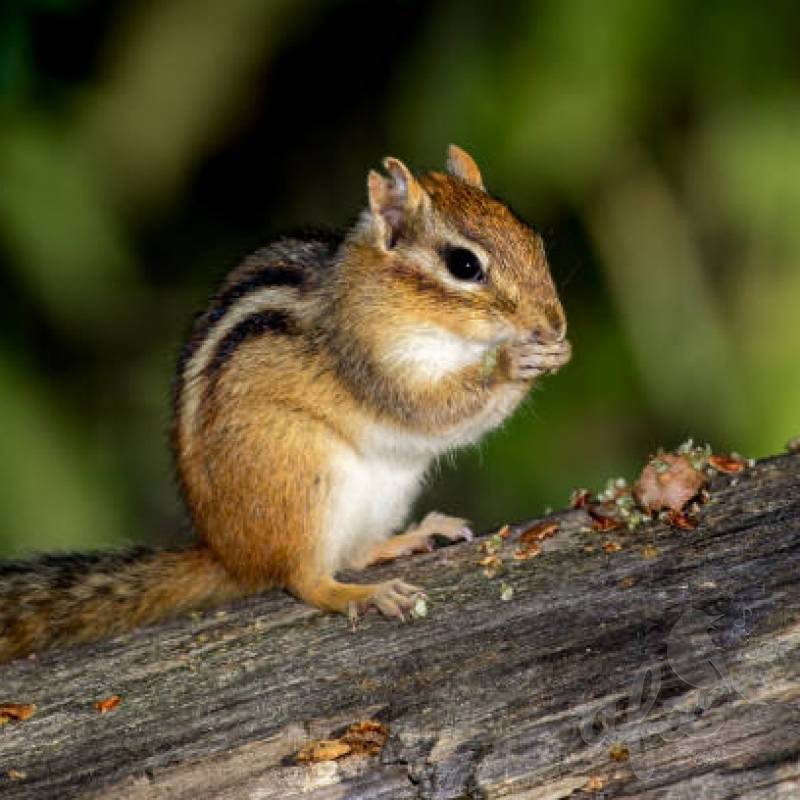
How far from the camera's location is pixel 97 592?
10.6 ft

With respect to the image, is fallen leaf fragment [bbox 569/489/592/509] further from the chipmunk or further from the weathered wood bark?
the chipmunk

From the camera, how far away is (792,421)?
13.7ft

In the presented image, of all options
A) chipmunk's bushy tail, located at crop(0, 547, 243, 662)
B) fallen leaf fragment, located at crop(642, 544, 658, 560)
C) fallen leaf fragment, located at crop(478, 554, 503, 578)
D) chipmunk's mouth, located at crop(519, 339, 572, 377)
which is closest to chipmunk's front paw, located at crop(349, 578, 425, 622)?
→ fallen leaf fragment, located at crop(478, 554, 503, 578)

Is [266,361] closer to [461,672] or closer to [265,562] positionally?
[265,562]

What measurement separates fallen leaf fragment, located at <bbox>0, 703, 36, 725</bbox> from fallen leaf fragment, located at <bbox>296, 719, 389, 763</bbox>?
0.51 meters

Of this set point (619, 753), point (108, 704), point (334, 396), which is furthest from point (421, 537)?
point (619, 753)

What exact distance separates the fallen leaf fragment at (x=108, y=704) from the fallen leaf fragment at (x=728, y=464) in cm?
113

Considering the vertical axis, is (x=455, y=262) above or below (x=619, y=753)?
above

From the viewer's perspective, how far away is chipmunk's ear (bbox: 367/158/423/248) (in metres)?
3.43

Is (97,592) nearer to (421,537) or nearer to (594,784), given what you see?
(421,537)

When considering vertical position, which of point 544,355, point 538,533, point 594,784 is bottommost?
point 594,784

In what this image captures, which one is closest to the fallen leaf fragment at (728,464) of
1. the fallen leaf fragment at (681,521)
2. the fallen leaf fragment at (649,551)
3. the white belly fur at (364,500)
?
the fallen leaf fragment at (681,521)

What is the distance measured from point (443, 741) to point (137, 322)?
287cm

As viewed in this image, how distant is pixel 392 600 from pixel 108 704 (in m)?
0.49
